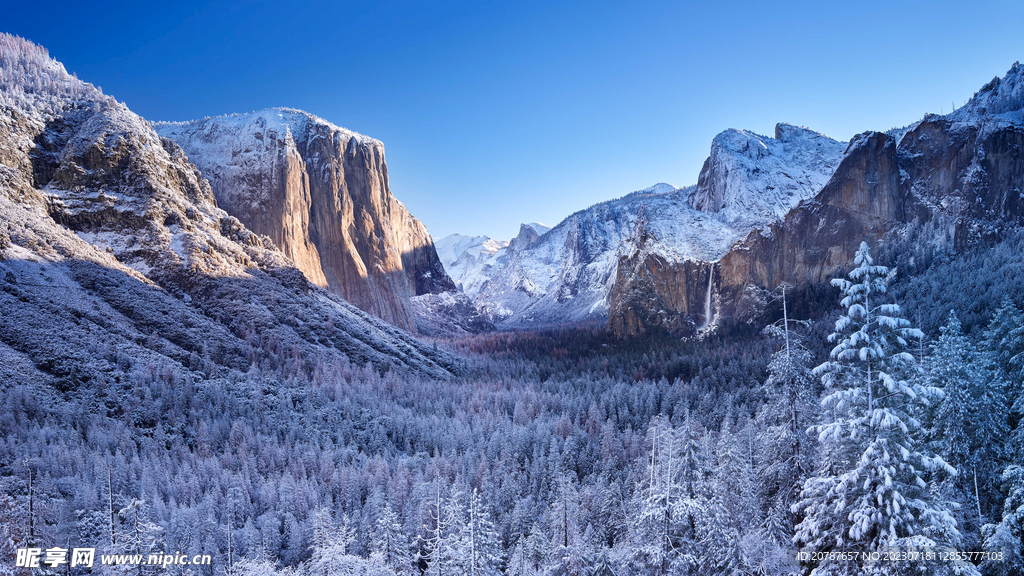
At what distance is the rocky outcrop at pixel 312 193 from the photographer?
13288cm

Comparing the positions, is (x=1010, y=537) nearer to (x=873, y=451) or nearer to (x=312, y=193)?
(x=873, y=451)

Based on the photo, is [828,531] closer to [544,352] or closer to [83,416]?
[83,416]

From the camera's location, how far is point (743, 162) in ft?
578

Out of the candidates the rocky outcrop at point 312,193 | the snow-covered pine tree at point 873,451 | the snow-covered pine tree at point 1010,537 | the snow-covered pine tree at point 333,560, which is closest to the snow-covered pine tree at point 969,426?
the snow-covered pine tree at point 1010,537

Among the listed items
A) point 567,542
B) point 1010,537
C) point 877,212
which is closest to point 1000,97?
point 877,212

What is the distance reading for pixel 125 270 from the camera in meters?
82.6

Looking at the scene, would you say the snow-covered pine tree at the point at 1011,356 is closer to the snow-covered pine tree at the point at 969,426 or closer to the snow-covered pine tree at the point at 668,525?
the snow-covered pine tree at the point at 969,426

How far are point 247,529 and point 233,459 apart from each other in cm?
2079

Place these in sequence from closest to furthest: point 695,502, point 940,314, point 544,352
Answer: point 695,502
point 940,314
point 544,352

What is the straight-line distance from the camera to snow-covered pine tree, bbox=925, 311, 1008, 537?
23266 mm

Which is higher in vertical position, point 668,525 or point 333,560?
point 668,525

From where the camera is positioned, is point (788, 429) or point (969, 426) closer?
point (788, 429)

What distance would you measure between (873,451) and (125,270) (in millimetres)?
102264

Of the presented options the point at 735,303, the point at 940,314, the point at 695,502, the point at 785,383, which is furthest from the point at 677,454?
the point at 735,303
